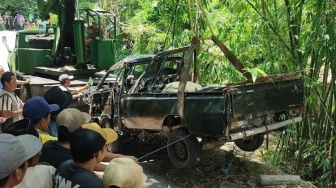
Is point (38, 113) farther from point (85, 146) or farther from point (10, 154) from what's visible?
point (10, 154)

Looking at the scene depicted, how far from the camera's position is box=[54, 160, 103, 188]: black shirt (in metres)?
2.35

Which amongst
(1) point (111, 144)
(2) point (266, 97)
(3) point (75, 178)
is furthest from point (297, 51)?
(3) point (75, 178)

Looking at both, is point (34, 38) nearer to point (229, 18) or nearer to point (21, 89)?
point (21, 89)

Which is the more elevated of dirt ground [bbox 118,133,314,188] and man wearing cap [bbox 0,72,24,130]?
man wearing cap [bbox 0,72,24,130]

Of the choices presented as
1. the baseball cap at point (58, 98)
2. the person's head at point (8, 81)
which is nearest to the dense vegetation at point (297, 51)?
the baseball cap at point (58, 98)

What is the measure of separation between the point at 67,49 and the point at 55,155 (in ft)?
24.9

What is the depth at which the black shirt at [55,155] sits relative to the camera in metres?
2.95

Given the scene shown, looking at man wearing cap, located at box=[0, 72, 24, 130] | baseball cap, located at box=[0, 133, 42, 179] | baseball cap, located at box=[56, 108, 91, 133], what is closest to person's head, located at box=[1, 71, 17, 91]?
man wearing cap, located at box=[0, 72, 24, 130]

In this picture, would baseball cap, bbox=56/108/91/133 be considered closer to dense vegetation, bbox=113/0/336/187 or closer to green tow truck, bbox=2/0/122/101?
dense vegetation, bbox=113/0/336/187

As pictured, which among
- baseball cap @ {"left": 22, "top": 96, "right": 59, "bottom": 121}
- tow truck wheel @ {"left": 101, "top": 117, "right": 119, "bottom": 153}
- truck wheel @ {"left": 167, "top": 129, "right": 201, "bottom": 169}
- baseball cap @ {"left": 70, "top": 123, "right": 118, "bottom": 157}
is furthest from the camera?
tow truck wheel @ {"left": 101, "top": 117, "right": 119, "bottom": 153}

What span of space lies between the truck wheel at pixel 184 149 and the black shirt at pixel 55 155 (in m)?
2.92

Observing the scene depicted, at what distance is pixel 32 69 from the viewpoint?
10.0 m

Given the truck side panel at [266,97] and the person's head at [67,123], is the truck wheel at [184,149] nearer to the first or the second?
the truck side panel at [266,97]

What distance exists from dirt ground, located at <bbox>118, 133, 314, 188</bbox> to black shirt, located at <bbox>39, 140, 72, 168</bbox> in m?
3.13
